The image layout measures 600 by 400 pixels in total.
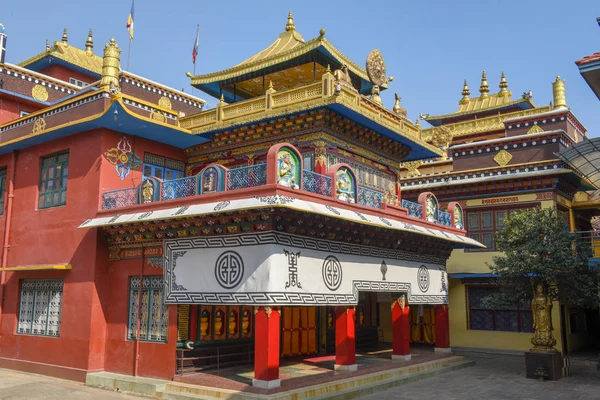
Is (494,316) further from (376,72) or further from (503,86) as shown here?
(503,86)

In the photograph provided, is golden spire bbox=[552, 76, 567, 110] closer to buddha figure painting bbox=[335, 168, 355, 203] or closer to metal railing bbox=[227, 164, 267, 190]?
buddha figure painting bbox=[335, 168, 355, 203]

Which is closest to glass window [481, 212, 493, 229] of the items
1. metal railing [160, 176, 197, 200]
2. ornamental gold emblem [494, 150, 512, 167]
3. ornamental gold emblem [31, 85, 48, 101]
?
ornamental gold emblem [494, 150, 512, 167]

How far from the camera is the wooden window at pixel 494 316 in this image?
21875mm

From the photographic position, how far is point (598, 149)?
1758cm

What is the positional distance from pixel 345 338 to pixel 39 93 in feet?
54.0

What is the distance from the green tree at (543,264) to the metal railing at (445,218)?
2061 millimetres

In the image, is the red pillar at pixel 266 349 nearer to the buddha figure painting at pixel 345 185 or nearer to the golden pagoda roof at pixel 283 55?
the buddha figure painting at pixel 345 185

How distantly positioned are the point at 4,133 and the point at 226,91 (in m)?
8.12

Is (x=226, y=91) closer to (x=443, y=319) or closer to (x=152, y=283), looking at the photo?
(x=152, y=283)

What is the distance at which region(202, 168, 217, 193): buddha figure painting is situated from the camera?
45.0 feet

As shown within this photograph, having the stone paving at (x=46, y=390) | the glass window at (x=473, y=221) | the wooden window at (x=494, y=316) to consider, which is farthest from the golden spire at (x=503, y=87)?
the stone paving at (x=46, y=390)

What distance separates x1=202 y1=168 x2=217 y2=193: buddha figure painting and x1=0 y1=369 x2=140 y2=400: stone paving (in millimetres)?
5423

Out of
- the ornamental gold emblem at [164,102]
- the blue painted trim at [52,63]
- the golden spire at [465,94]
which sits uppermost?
the golden spire at [465,94]

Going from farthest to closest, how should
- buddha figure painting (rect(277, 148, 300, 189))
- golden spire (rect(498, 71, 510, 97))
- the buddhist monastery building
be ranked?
1. golden spire (rect(498, 71, 510, 97))
2. the buddhist monastery building
3. buddha figure painting (rect(277, 148, 300, 189))
